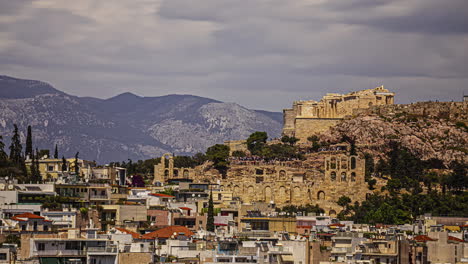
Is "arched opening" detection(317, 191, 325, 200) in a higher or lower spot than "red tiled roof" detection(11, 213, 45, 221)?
higher

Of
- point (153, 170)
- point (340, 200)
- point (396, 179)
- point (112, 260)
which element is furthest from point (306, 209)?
point (112, 260)

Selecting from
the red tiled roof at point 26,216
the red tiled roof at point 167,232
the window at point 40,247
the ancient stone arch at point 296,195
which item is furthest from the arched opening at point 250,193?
the window at point 40,247

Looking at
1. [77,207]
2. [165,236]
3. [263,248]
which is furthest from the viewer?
[77,207]

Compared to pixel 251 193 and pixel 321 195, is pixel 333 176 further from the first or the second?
pixel 251 193

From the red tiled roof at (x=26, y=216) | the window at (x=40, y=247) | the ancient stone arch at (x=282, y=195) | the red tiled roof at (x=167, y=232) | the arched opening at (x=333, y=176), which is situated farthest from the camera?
the arched opening at (x=333, y=176)

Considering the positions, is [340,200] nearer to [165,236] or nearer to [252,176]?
[252,176]

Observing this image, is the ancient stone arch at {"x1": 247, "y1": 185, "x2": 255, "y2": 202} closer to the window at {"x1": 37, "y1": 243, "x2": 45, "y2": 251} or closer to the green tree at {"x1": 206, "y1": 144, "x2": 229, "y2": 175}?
the green tree at {"x1": 206, "y1": 144, "x2": 229, "y2": 175}

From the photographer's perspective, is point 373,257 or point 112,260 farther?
point 373,257

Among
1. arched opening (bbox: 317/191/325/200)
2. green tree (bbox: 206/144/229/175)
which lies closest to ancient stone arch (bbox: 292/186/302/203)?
arched opening (bbox: 317/191/325/200)

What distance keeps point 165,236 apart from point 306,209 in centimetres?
6091

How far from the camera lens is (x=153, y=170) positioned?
197m

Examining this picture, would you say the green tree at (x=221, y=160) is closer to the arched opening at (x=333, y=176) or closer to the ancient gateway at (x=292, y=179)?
the ancient gateway at (x=292, y=179)

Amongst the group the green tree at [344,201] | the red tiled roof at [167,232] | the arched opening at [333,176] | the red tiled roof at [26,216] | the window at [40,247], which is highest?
the arched opening at [333,176]

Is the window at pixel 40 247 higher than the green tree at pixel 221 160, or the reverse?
the green tree at pixel 221 160
